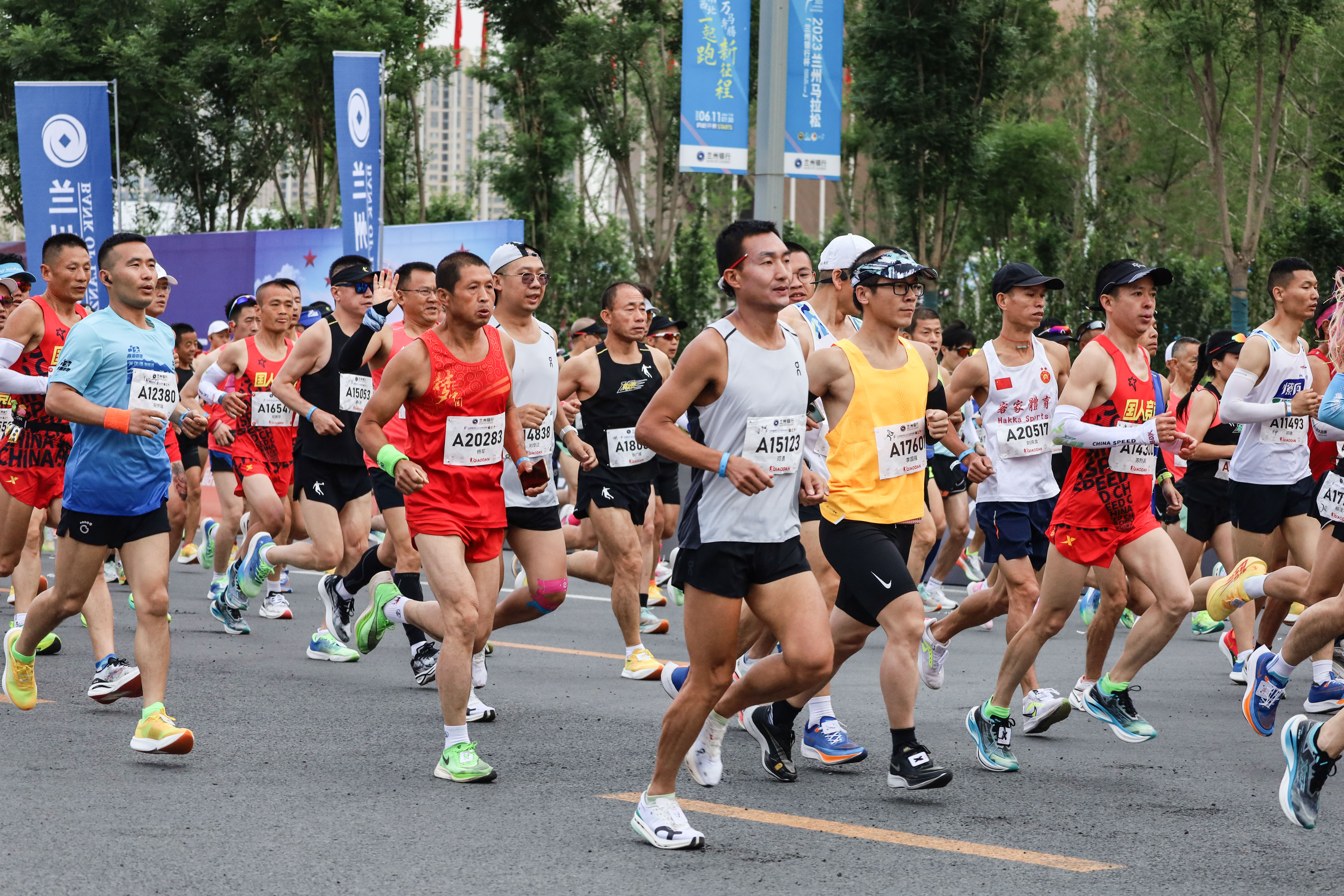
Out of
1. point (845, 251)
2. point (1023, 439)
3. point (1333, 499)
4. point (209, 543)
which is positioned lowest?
point (209, 543)

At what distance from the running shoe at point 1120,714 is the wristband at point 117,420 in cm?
423

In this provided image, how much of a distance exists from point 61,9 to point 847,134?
58.3ft

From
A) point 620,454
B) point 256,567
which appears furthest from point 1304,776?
point 256,567

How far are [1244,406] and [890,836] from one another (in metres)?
4.07

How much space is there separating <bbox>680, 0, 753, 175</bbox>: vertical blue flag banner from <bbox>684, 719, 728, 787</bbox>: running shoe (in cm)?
1008

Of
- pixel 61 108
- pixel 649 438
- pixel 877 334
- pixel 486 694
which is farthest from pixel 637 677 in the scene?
pixel 61 108

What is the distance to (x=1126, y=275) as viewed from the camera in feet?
23.2

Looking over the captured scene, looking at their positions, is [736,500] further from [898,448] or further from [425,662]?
[425,662]

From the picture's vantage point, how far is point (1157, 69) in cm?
3050

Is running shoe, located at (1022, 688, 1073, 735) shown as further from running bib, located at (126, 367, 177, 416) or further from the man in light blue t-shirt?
running bib, located at (126, 367, 177, 416)

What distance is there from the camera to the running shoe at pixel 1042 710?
23.6 feet

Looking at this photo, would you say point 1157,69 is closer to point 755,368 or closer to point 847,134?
point 847,134

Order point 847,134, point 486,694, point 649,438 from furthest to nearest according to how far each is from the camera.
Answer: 1. point 847,134
2. point 486,694
3. point 649,438

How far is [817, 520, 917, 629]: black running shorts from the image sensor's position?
6.04 m
